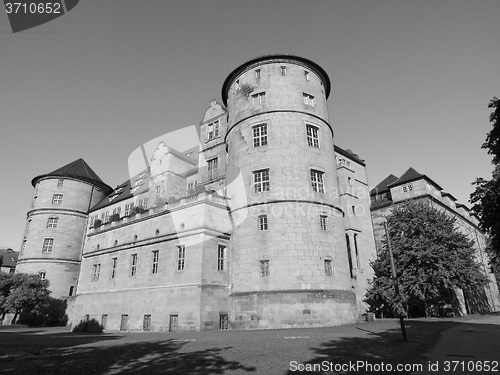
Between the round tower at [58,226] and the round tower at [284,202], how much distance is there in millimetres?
33813

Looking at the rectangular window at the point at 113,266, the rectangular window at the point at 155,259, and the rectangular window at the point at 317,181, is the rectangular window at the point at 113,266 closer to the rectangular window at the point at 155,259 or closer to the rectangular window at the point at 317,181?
the rectangular window at the point at 155,259

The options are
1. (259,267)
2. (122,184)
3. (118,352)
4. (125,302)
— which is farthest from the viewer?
(122,184)

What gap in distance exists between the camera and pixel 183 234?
2697cm

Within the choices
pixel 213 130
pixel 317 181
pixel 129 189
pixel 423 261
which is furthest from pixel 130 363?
pixel 129 189

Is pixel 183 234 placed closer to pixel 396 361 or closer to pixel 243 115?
pixel 243 115

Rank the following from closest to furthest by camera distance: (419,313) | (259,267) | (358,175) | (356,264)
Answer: (259,267) < (356,264) < (419,313) < (358,175)

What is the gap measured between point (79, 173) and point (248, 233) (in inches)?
1635

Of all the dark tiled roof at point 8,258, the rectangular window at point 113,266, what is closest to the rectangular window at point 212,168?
the rectangular window at point 113,266

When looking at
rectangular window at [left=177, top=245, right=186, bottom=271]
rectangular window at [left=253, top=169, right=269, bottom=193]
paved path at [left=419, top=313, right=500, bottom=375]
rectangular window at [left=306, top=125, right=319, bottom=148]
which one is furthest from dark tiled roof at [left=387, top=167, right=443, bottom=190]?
paved path at [left=419, top=313, right=500, bottom=375]

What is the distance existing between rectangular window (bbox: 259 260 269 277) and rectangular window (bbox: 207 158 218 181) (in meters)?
11.7

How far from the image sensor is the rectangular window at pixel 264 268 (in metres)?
25.2

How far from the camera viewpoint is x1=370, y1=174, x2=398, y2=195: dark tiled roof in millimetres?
46719

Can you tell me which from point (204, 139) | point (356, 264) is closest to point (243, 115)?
point (204, 139)

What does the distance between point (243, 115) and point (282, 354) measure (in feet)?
76.3
